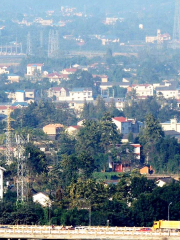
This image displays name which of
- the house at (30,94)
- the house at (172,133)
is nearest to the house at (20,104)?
the house at (30,94)

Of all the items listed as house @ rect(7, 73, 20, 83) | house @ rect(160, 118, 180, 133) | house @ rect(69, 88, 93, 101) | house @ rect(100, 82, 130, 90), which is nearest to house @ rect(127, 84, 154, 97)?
house @ rect(100, 82, 130, 90)

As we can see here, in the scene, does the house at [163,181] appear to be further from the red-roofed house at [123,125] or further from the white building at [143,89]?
the white building at [143,89]

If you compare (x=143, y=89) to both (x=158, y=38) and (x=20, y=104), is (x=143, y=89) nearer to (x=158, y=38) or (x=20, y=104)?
(x=20, y=104)

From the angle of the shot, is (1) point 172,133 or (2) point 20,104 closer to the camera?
(1) point 172,133

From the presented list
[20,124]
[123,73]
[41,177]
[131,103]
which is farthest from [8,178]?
[123,73]

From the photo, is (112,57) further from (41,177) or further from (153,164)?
(41,177)

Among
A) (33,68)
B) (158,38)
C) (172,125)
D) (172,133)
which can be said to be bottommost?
(172,133)

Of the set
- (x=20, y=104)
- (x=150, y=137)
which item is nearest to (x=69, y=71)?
(x=20, y=104)
